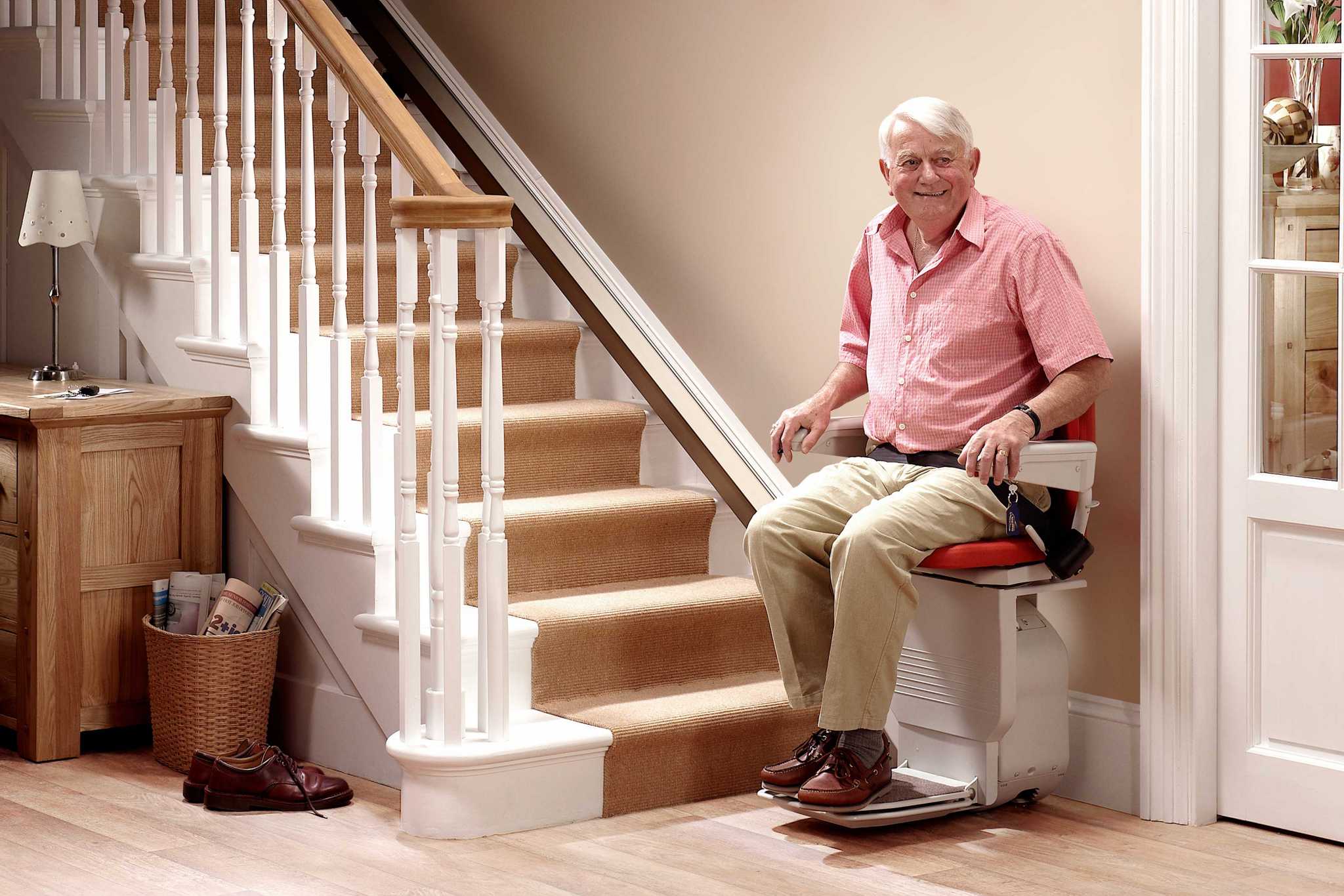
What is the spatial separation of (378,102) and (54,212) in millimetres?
1043

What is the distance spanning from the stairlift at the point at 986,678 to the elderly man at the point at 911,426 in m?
0.05

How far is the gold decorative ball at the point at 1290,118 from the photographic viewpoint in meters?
3.32

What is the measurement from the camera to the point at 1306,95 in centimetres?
332

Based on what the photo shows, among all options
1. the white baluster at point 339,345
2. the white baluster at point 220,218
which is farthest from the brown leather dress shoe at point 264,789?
the white baluster at point 220,218

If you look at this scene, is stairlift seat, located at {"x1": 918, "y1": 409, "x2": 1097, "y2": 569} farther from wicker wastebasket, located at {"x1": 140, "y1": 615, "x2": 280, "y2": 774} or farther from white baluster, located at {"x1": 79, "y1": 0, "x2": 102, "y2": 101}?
white baluster, located at {"x1": 79, "y1": 0, "x2": 102, "y2": 101}

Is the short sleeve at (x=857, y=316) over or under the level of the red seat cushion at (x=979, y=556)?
over

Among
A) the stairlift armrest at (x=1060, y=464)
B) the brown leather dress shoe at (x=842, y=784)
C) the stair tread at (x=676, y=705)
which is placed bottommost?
the brown leather dress shoe at (x=842, y=784)

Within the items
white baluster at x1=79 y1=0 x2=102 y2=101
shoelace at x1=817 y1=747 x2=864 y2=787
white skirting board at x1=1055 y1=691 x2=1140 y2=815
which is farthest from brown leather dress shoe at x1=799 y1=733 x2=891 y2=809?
white baluster at x1=79 y1=0 x2=102 y2=101

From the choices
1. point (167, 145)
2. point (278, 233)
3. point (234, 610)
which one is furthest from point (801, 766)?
point (167, 145)

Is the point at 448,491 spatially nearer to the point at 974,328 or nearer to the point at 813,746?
the point at 813,746

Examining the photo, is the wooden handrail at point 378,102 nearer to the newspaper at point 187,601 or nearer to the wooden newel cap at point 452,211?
the wooden newel cap at point 452,211

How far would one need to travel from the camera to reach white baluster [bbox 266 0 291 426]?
390 centimetres

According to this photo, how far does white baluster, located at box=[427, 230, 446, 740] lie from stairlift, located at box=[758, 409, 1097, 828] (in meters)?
0.62

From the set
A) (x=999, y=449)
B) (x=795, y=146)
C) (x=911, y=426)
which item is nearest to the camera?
(x=999, y=449)
